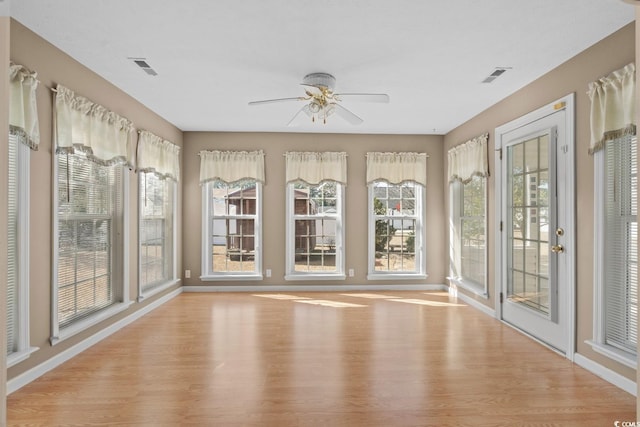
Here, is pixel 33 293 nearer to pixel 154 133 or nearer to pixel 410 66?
pixel 154 133

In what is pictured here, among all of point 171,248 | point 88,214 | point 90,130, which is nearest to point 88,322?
point 88,214

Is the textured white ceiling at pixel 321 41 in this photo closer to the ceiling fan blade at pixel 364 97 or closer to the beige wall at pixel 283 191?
the ceiling fan blade at pixel 364 97

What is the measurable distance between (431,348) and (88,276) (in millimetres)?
3231

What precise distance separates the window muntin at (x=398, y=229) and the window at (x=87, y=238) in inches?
144

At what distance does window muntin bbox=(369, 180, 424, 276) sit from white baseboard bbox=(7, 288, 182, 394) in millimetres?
3395

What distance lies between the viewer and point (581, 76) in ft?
9.77

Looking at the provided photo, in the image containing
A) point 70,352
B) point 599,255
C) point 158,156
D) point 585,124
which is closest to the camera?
point 599,255

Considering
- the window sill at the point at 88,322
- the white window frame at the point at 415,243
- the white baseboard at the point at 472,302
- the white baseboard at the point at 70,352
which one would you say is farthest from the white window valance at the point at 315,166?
the window sill at the point at 88,322

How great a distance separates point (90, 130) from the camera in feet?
10.8

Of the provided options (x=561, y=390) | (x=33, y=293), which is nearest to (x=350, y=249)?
(x=561, y=390)

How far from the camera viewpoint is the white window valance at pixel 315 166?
5.73m

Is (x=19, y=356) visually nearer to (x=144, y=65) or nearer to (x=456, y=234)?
(x=144, y=65)

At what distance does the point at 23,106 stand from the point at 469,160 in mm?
4600

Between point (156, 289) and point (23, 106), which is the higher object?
point (23, 106)
